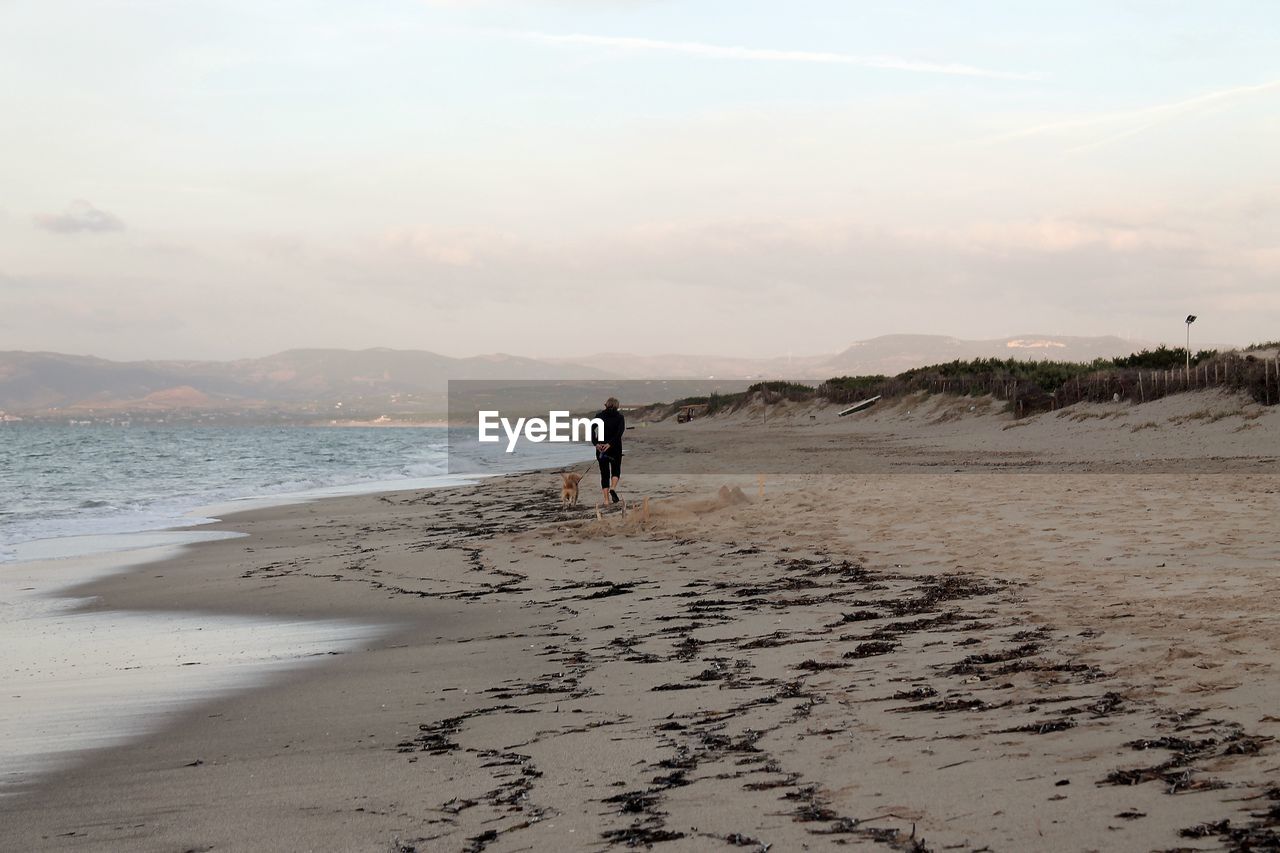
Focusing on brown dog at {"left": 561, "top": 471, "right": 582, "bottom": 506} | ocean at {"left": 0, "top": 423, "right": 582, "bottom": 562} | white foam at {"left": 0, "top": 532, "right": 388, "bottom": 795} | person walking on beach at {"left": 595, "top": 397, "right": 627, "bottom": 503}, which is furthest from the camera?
ocean at {"left": 0, "top": 423, "right": 582, "bottom": 562}

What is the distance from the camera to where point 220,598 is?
38.4ft

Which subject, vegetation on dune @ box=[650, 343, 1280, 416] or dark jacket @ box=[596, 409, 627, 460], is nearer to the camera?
dark jacket @ box=[596, 409, 627, 460]

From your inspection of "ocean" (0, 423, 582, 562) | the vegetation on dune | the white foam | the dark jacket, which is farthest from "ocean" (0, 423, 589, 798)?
the vegetation on dune

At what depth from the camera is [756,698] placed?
5.81 metres

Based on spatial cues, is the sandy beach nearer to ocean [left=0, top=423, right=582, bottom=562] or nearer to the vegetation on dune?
ocean [left=0, top=423, right=582, bottom=562]

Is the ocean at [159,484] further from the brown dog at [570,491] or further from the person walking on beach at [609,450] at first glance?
the person walking on beach at [609,450]

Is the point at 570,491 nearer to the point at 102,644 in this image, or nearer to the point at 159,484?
the point at 102,644

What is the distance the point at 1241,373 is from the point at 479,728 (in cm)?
2755

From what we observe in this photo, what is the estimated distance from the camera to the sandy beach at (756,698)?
13.1 ft

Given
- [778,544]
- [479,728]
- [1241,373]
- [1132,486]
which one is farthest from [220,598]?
[1241,373]

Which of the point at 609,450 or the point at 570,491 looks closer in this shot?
the point at 609,450

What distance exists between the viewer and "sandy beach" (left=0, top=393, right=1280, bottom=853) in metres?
3.99

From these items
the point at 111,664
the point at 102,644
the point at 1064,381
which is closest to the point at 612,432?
the point at 102,644

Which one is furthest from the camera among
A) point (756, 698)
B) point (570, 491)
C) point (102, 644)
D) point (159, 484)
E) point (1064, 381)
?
point (1064, 381)
